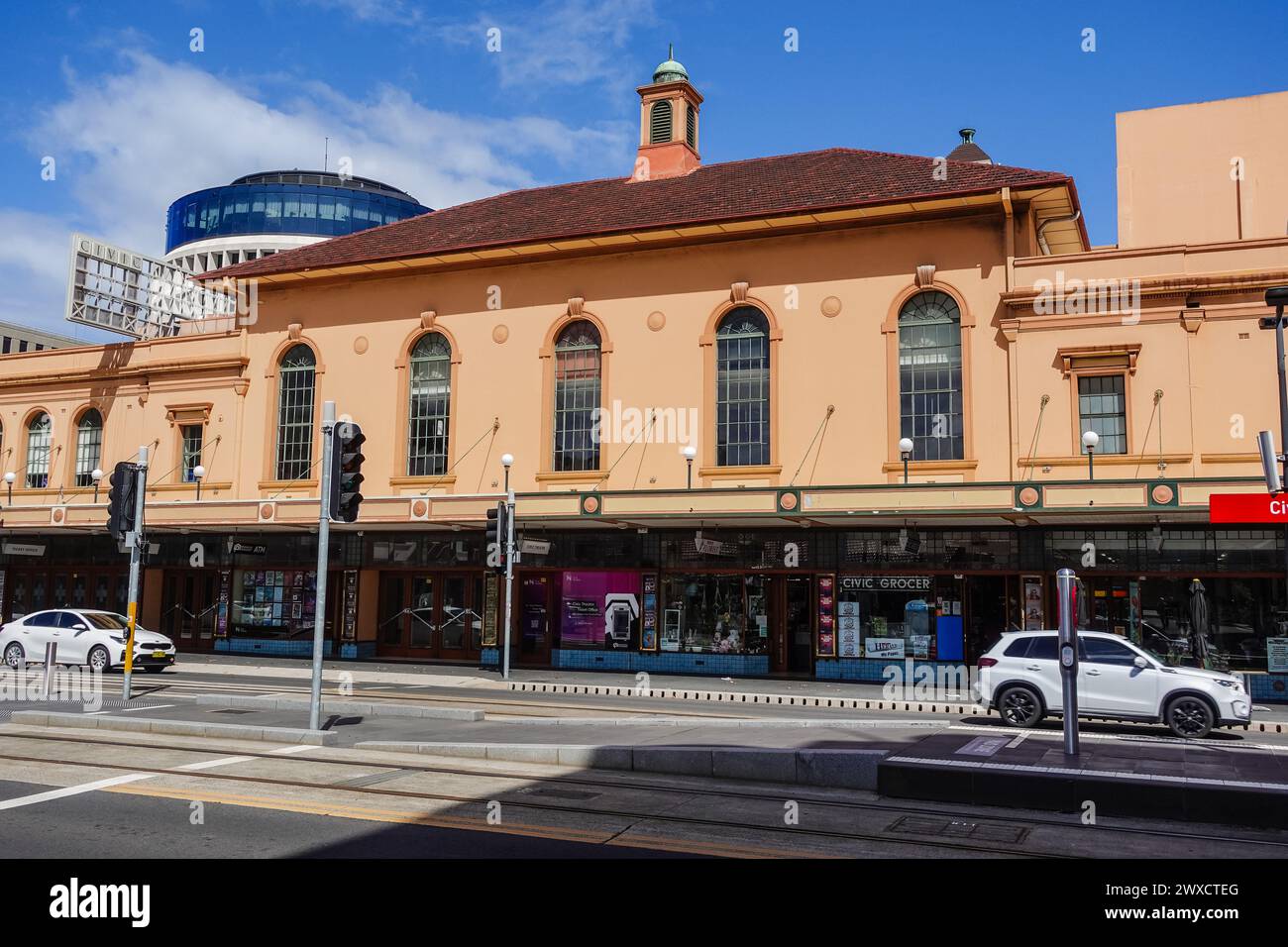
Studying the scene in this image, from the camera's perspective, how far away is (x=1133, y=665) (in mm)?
15727

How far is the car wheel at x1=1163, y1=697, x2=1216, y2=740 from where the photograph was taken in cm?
1542

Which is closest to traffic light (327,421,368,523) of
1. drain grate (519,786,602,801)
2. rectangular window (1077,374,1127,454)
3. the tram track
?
the tram track

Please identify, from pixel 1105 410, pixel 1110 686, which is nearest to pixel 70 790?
pixel 1110 686

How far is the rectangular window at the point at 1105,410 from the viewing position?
2386 centimetres

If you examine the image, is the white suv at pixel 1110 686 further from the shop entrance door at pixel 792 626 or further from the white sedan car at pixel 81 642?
the white sedan car at pixel 81 642

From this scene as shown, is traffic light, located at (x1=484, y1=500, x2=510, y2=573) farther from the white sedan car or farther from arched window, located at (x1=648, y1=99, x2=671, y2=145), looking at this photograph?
arched window, located at (x1=648, y1=99, x2=671, y2=145)

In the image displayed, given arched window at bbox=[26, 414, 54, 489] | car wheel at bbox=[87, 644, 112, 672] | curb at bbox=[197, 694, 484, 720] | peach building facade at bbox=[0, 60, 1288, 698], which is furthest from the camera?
arched window at bbox=[26, 414, 54, 489]

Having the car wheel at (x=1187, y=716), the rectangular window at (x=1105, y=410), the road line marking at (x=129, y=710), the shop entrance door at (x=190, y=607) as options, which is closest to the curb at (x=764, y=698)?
the car wheel at (x=1187, y=716)

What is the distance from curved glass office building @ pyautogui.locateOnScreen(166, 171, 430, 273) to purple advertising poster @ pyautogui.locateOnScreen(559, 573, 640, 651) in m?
86.4

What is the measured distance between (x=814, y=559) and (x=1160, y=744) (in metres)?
13.1

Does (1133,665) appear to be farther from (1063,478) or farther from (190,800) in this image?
(190,800)

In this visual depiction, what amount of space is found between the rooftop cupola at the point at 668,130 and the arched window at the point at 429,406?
889cm

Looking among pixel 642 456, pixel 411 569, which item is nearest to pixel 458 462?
pixel 411 569
